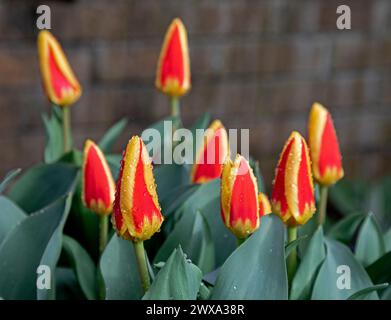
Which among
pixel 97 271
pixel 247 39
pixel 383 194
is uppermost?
pixel 247 39

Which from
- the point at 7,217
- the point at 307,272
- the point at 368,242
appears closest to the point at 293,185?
the point at 307,272

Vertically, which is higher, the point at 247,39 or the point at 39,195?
the point at 247,39

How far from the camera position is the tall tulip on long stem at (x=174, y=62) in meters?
1.15

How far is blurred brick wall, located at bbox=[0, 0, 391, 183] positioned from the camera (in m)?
2.16

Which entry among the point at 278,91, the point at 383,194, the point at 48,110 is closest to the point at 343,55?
the point at 278,91

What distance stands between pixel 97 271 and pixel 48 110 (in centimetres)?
126

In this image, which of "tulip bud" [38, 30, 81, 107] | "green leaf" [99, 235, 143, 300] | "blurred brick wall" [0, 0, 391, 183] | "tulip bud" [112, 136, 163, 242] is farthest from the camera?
"blurred brick wall" [0, 0, 391, 183]

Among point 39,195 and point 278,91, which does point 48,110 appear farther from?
point 39,195

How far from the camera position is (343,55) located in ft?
8.35

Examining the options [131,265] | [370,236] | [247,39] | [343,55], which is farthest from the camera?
[343,55]

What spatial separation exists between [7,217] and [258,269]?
30cm

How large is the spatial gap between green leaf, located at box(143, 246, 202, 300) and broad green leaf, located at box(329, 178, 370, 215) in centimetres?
159

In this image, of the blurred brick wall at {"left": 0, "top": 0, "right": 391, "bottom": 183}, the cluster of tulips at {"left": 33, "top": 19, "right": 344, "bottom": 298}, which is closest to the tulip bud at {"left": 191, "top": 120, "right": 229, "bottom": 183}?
the cluster of tulips at {"left": 33, "top": 19, "right": 344, "bottom": 298}

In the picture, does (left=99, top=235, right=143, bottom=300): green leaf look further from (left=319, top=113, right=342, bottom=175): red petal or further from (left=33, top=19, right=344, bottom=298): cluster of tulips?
(left=319, top=113, right=342, bottom=175): red petal
